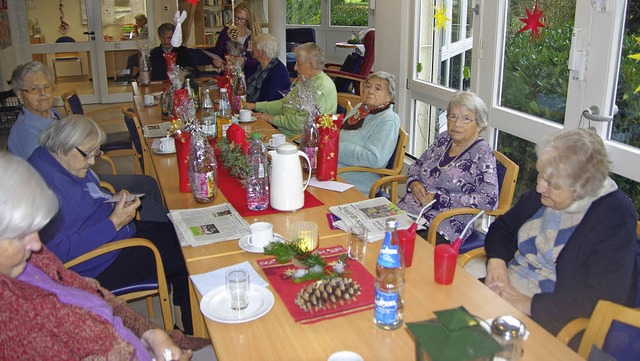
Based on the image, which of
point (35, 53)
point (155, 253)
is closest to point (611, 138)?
point (155, 253)

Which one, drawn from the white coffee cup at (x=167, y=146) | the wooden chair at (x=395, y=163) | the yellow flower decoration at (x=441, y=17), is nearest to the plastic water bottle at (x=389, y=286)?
the wooden chair at (x=395, y=163)

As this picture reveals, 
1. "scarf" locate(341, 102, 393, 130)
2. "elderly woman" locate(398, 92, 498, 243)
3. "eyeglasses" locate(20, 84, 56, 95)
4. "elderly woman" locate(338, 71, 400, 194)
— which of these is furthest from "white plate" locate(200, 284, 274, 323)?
"eyeglasses" locate(20, 84, 56, 95)

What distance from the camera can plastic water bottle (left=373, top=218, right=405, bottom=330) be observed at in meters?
1.52

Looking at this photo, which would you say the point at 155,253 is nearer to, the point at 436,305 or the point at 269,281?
the point at 269,281

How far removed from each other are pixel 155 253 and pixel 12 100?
525 centimetres

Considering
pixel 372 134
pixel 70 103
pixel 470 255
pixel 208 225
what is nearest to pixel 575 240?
pixel 470 255

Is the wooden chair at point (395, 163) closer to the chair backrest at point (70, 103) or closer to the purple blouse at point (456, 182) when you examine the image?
the purple blouse at point (456, 182)

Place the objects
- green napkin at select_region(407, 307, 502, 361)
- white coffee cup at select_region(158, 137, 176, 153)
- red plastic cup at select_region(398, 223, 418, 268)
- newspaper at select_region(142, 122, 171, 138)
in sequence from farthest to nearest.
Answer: newspaper at select_region(142, 122, 171, 138) < white coffee cup at select_region(158, 137, 176, 153) < red plastic cup at select_region(398, 223, 418, 268) < green napkin at select_region(407, 307, 502, 361)

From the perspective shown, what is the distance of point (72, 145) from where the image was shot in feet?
7.84

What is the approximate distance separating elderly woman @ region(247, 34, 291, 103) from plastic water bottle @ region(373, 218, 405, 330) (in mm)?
3291

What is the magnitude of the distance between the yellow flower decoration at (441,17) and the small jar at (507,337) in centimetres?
366

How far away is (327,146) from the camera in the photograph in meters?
2.72

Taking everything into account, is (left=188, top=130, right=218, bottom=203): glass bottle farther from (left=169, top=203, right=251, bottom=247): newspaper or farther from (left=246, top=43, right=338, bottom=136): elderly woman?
(left=246, top=43, right=338, bottom=136): elderly woman

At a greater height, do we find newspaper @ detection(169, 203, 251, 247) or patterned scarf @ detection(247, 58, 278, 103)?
patterned scarf @ detection(247, 58, 278, 103)
